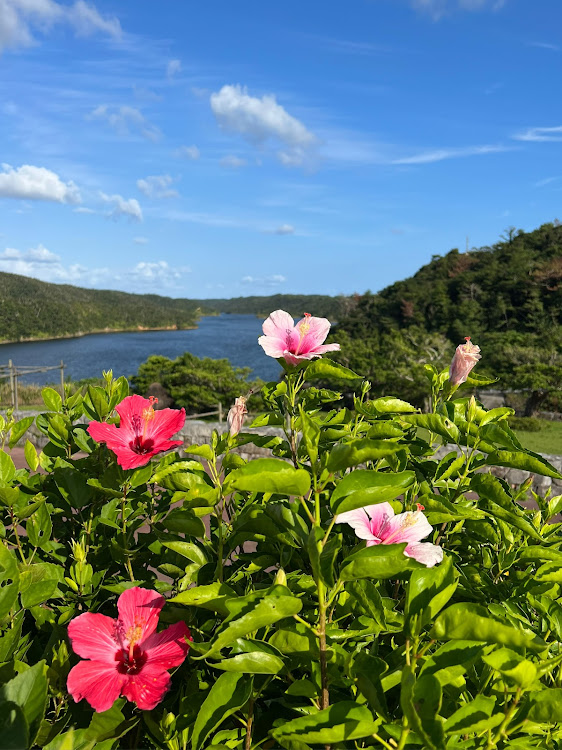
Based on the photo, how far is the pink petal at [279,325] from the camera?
911 mm

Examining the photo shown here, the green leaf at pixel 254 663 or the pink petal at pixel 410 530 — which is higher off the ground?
the pink petal at pixel 410 530

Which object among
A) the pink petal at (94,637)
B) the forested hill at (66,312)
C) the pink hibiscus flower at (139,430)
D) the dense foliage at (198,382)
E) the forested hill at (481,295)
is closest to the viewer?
the pink petal at (94,637)

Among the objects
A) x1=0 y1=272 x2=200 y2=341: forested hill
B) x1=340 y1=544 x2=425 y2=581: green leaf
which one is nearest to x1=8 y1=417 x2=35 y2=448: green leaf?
x1=340 y1=544 x2=425 y2=581: green leaf

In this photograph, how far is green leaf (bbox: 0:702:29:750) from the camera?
1.49 feet

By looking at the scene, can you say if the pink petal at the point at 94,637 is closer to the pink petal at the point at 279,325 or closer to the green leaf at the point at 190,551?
the green leaf at the point at 190,551

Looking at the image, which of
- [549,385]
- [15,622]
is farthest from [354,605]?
[549,385]

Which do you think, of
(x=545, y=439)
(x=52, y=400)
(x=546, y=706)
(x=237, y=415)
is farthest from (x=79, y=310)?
(x=546, y=706)

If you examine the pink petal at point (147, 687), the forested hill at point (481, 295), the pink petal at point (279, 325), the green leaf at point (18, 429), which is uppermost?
the forested hill at point (481, 295)

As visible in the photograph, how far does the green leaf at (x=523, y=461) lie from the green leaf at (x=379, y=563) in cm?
30

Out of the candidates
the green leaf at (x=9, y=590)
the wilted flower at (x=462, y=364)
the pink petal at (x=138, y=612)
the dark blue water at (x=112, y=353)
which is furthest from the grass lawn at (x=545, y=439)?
the dark blue water at (x=112, y=353)

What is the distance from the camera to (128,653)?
2.26 feet

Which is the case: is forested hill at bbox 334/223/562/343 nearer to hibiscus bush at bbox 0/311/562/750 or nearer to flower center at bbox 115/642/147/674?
hibiscus bush at bbox 0/311/562/750

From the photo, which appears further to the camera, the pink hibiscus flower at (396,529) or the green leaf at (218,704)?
the pink hibiscus flower at (396,529)

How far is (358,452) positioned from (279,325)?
42cm
